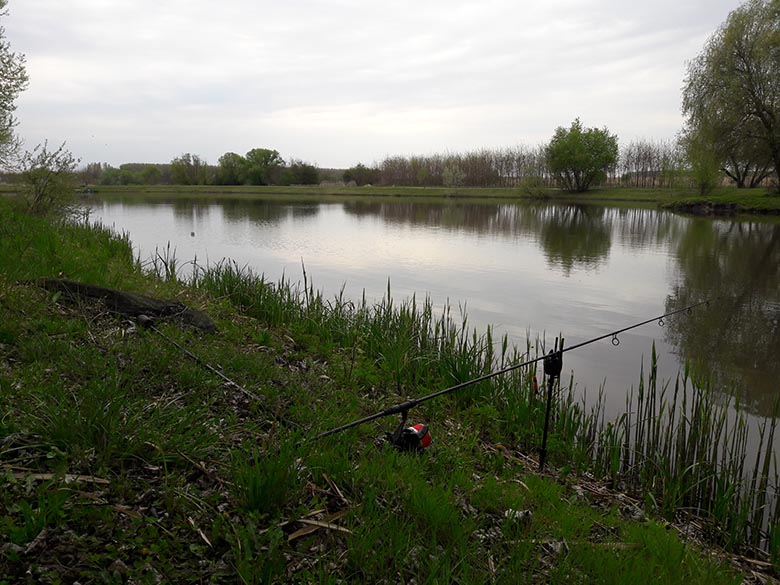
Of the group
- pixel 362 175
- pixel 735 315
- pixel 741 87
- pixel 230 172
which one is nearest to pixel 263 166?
pixel 230 172

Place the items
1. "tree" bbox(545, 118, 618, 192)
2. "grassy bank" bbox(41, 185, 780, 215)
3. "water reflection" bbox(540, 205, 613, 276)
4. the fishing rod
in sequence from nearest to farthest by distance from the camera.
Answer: the fishing rod, "water reflection" bbox(540, 205, 613, 276), "grassy bank" bbox(41, 185, 780, 215), "tree" bbox(545, 118, 618, 192)

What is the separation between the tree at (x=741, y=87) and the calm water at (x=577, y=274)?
8712 millimetres

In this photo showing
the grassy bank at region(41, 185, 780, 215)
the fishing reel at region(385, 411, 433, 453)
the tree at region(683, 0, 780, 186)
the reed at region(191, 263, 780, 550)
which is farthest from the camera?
the grassy bank at region(41, 185, 780, 215)

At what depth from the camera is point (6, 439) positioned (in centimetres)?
289

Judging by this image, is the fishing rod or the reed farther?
the reed

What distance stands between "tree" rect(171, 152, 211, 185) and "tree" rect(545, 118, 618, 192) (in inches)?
2452

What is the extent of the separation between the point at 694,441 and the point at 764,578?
146 centimetres

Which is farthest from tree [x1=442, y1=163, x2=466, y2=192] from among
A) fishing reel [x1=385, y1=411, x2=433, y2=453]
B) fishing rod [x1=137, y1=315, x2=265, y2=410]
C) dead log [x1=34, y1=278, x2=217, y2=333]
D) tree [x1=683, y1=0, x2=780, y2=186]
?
fishing reel [x1=385, y1=411, x2=433, y2=453]

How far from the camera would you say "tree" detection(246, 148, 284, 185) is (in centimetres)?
10431

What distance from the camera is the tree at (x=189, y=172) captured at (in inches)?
3984

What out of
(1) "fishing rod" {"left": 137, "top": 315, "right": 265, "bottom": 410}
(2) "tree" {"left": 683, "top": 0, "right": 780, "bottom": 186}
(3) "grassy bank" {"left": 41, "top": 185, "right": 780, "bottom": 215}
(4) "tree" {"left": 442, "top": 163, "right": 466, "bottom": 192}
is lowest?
(1) "fishing rod" {"left": 137, "top": 315, "right": 265, "bottom": 410}

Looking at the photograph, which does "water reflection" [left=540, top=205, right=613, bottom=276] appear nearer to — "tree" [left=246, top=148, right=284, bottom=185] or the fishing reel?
the fishing reel

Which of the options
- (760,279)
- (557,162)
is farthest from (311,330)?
(557,162)

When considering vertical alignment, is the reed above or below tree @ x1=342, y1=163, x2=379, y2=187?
below
